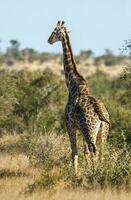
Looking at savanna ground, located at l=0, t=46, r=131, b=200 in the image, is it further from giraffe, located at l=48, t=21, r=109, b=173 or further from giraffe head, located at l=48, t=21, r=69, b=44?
giraffe head, located at l=48, t=21, r=69, b=44

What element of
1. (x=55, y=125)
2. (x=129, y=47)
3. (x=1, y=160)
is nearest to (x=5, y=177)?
(x=1, y=160)

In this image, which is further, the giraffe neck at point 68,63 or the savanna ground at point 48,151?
A: the giraffe neck at point 68,63

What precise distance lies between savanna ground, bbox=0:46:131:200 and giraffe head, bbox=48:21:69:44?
7.47 ft

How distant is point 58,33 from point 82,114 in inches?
96.3

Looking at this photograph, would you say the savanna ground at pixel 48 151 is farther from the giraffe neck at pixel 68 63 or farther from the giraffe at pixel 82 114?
the giraffe neck at pixel 68 63

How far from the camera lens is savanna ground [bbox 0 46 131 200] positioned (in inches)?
485

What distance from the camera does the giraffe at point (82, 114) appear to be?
44.7 feet

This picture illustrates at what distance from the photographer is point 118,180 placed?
504 inches

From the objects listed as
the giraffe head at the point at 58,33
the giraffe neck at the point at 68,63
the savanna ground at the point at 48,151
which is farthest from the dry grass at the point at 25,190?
the giraffe head at the point at 58,33

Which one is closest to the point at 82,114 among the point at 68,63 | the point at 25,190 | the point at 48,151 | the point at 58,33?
the point at 68,63

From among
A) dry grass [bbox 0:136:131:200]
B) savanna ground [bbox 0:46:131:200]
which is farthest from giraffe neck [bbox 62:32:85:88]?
dry grass [bbox 0:136:131:200]

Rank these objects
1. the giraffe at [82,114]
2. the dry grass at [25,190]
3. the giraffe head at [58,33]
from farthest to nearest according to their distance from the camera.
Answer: the giraffe head at [58,33], the giraffe at [82,114], the dry grass at [25,190]

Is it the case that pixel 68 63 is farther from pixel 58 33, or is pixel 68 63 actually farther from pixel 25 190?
pixel 25 190

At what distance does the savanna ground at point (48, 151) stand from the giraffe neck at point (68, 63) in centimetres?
150
